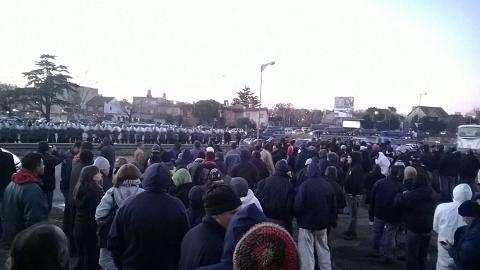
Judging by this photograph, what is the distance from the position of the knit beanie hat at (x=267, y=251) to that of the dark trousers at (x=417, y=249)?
203 inches

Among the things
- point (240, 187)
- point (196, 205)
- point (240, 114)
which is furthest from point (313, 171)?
point (240, 114)

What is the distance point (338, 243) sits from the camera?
8828mm

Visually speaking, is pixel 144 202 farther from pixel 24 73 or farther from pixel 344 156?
pixel 24 73

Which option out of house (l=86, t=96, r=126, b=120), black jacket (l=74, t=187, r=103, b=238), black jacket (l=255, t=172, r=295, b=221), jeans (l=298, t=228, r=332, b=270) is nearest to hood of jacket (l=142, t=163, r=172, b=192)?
black jacket (l=74, t=187, r=103, b=238)

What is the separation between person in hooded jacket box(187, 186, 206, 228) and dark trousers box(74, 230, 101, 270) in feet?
5.00

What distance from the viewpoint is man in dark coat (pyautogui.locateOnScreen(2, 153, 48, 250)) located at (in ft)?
14.8

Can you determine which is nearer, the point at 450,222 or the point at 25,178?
the point at 25,178

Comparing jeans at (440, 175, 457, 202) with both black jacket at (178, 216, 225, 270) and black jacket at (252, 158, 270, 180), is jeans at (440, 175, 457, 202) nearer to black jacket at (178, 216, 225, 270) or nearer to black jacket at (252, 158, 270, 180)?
black jacket at (252, 158, 270, 180)

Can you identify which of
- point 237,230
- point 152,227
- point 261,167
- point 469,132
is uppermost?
point 469,132

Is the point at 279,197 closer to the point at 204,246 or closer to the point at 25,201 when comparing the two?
the point at 204,246

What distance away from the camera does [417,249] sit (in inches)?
244

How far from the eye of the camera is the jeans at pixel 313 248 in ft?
20.9

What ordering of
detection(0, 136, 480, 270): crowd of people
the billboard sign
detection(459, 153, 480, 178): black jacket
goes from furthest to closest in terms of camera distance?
1. the billboard sign
2. detection(459, 153, 480, 178): black jacket
3. detection(0, 136, 480, 270): crowd of people

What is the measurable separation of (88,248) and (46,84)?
45.5 m
